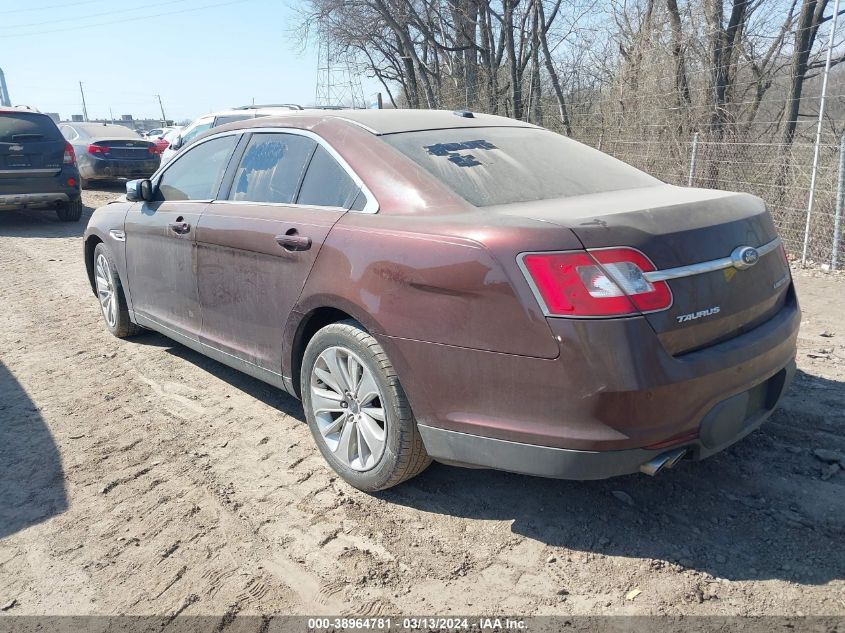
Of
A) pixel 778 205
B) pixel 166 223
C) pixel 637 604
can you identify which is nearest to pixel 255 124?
pixel 166 223

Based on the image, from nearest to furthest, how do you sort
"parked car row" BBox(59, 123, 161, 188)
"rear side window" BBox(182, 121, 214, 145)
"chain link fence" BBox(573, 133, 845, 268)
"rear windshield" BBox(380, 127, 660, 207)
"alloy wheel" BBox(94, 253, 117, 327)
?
"rear windshield" BBox(380, 127, 660, 207) → "alloy wheel" BBox(94, 253, 117, 327) → "chain link fence" BBox(573, 133, 845, 268) → "rear side window" BBox(182, 121, 214, 145) → "parked car row" BBox(59, 123, 161, 188)

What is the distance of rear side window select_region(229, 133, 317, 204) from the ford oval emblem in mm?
2055

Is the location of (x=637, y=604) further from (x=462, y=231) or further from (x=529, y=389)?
(x=462, y=231)

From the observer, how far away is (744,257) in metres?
2.62

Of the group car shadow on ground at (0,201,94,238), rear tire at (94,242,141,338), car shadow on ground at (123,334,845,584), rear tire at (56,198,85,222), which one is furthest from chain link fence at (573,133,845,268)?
rear tire at (56,198,85,222)

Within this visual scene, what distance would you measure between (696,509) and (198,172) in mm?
3508

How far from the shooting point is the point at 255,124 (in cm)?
396

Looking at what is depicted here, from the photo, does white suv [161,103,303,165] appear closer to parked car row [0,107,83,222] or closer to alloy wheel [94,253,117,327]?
parked car row [0,107,83,222]

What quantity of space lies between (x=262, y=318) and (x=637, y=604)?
2234mm

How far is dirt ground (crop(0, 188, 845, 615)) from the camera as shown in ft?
8.02

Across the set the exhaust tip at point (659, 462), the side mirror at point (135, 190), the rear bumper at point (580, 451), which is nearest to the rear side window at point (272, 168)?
the side mirror at point (135, 190)

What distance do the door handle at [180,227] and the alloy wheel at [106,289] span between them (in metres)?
1.33

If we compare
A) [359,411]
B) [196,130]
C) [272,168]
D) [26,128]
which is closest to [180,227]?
[272,168]

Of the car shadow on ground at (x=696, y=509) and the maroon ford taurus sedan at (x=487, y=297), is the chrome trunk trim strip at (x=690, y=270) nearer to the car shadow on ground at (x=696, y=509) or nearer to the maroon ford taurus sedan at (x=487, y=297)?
the maroon ford taurus sedan at (x=487, y=297)
